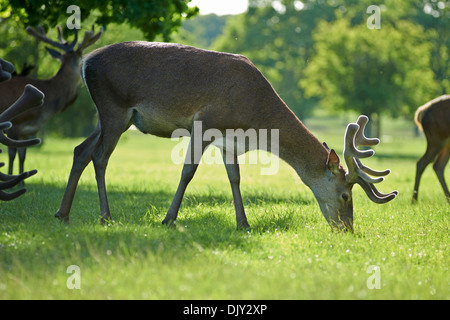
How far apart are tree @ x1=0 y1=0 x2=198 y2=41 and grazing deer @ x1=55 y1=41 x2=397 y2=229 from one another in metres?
3.71

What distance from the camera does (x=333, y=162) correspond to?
6758 millimetres

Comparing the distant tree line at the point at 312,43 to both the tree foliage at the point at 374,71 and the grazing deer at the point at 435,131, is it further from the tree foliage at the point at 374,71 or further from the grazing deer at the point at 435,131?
the grazing deer at the point at 435,131

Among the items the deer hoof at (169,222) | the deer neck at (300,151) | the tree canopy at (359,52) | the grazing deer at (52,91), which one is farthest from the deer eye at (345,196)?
the tree canopy at (359,52)

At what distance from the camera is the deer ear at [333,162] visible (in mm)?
6734

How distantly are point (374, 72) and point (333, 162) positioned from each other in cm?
2622

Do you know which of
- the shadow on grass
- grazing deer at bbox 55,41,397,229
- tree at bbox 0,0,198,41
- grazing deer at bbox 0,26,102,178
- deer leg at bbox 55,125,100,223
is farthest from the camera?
grazing deer at bbox 0,26,102,178

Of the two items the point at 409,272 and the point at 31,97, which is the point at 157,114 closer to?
the point at 31,97

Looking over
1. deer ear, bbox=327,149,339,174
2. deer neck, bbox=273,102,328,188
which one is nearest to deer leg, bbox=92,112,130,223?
deer neck, bbox=273,102,328,188

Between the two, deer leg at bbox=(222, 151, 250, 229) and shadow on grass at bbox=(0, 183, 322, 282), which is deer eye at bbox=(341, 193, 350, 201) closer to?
shadow on grass at bbox=(0, 183, 322, 282)

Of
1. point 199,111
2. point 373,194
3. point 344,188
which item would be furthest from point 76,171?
point 373,194

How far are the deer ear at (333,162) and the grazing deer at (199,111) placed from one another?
0.04ft

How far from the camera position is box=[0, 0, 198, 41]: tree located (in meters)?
10.6

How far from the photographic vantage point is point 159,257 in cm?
503
